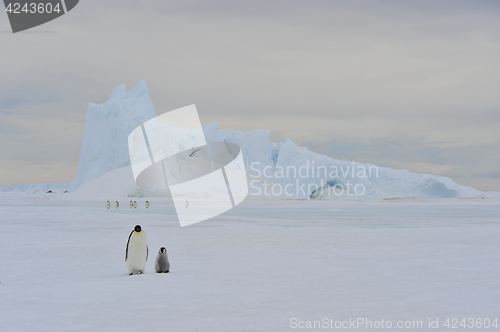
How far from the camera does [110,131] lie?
51594 millimetres

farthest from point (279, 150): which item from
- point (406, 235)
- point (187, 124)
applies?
point (406, 235)


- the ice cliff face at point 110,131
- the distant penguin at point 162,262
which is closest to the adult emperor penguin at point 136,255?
the distant penguin at point 162,262

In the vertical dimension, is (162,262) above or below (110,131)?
below

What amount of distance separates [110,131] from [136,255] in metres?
46.1

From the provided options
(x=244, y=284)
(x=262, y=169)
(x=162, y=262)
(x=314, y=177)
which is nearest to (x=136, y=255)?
(x=162, y=262)

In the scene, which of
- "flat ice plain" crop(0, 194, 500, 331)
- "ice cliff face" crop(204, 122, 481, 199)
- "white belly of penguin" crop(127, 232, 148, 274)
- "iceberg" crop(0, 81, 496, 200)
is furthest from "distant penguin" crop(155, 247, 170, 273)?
"ice cliff face" crop(204, 122, 481, 199)

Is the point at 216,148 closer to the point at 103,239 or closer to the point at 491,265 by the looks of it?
the point at 103,239

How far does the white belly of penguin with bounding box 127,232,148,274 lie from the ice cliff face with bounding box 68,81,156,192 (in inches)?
1764

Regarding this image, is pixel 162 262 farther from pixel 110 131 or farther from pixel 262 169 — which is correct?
pixel 262 169

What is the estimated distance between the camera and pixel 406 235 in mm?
13391

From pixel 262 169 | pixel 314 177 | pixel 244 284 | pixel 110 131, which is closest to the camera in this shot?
pixel 244 284

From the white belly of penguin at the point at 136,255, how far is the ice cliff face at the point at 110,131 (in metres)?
44.8

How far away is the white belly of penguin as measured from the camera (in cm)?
753

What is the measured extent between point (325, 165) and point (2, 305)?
177 ft
